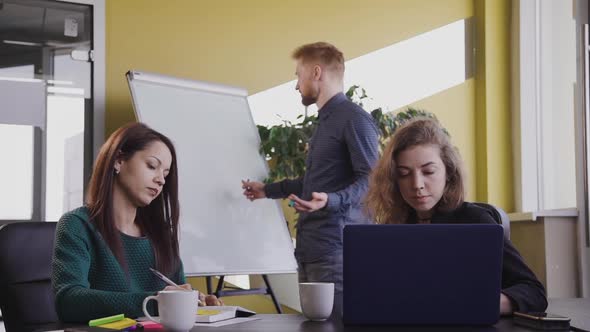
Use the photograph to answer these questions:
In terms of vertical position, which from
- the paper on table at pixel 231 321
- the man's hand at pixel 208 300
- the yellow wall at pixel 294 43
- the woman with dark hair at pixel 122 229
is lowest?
Result: the paper on table at pixel 231 321

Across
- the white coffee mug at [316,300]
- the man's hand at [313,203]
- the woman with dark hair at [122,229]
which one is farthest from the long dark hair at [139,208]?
the man's hand at [313,203]

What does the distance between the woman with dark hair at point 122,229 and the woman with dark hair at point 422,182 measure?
1.53ft

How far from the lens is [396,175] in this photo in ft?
5.80

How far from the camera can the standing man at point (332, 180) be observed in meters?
2.73

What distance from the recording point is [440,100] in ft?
15.0

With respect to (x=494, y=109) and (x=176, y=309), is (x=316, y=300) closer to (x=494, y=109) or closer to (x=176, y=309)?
(x=176, y=309)

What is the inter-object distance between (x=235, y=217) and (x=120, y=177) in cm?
186

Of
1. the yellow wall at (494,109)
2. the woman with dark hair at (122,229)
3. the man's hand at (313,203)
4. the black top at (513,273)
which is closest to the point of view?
the black top at (513,273)

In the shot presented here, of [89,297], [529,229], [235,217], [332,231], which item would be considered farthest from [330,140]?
[529,229]

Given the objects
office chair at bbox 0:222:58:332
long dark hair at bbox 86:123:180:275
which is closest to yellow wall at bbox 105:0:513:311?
office chair at bbox 0:222:58:332

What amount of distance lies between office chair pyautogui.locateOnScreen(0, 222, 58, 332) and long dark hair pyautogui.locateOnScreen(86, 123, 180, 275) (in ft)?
0.83

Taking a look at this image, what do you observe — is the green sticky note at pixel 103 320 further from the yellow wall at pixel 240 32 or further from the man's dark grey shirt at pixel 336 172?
the yellow wall at pixel 240 32

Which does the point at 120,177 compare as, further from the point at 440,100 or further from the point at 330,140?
the point at 440,100

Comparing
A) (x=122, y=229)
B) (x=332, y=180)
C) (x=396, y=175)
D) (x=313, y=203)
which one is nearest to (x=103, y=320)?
(x=122, y=229)
